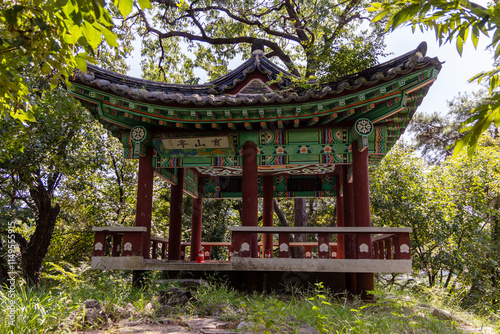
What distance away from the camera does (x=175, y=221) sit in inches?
411

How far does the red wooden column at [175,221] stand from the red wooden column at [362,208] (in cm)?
484

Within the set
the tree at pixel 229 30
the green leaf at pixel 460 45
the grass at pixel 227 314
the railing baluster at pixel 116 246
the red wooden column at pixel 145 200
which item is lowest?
the grass at pixel 227 314

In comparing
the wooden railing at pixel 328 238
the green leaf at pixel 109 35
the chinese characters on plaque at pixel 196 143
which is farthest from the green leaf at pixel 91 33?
the chinese characters on plaque at pixel 196 143

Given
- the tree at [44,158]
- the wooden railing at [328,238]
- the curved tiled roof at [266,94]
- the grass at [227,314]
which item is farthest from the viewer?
the tree at [44,158]

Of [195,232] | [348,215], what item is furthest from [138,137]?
[348,215]

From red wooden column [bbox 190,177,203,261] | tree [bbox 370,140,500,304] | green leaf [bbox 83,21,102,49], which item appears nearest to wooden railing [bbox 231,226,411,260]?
red wooden column [bbox 190,177,203,261]

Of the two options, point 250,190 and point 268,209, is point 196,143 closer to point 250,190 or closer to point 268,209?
point 250,190

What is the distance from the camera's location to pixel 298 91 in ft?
26.0

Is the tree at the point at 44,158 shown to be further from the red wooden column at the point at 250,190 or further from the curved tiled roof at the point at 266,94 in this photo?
the red wooden column at the point at 250,190

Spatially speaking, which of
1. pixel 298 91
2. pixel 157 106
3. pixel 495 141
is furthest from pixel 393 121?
pixel 495 141

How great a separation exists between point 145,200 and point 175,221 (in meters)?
2.21

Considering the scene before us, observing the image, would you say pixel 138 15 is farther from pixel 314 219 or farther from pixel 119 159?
pixel 314 219

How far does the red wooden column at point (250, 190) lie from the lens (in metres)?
7.98

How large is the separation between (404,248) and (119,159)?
12.4 meters
